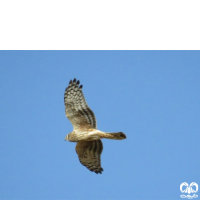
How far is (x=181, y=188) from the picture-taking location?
11.0m

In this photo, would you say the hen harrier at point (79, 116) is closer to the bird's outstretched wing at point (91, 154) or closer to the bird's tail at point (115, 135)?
the bird's outstretched wing at point (91, 154)

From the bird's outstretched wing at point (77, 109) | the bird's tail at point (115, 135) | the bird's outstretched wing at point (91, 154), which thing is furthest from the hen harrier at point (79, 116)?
the bird's tail at point (115, 135)

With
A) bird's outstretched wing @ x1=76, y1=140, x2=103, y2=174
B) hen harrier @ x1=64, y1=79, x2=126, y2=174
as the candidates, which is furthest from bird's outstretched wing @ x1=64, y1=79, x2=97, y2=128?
bird's outstretched wing @ x1=76, y1=140, x2=103, y2=174

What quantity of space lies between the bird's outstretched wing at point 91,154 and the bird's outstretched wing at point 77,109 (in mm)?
708

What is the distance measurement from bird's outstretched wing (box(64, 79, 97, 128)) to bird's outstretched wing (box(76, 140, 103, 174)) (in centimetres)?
71

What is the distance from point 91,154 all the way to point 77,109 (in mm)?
1415

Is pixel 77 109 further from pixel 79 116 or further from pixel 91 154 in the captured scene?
pixel 91 154

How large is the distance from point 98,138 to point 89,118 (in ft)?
2.02

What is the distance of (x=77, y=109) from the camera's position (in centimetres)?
1003

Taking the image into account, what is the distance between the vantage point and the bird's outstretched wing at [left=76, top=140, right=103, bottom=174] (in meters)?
10.5

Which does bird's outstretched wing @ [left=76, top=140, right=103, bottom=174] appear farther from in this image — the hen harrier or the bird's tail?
the bird's tail

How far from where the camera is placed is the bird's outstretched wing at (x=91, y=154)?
10508 millimetres
